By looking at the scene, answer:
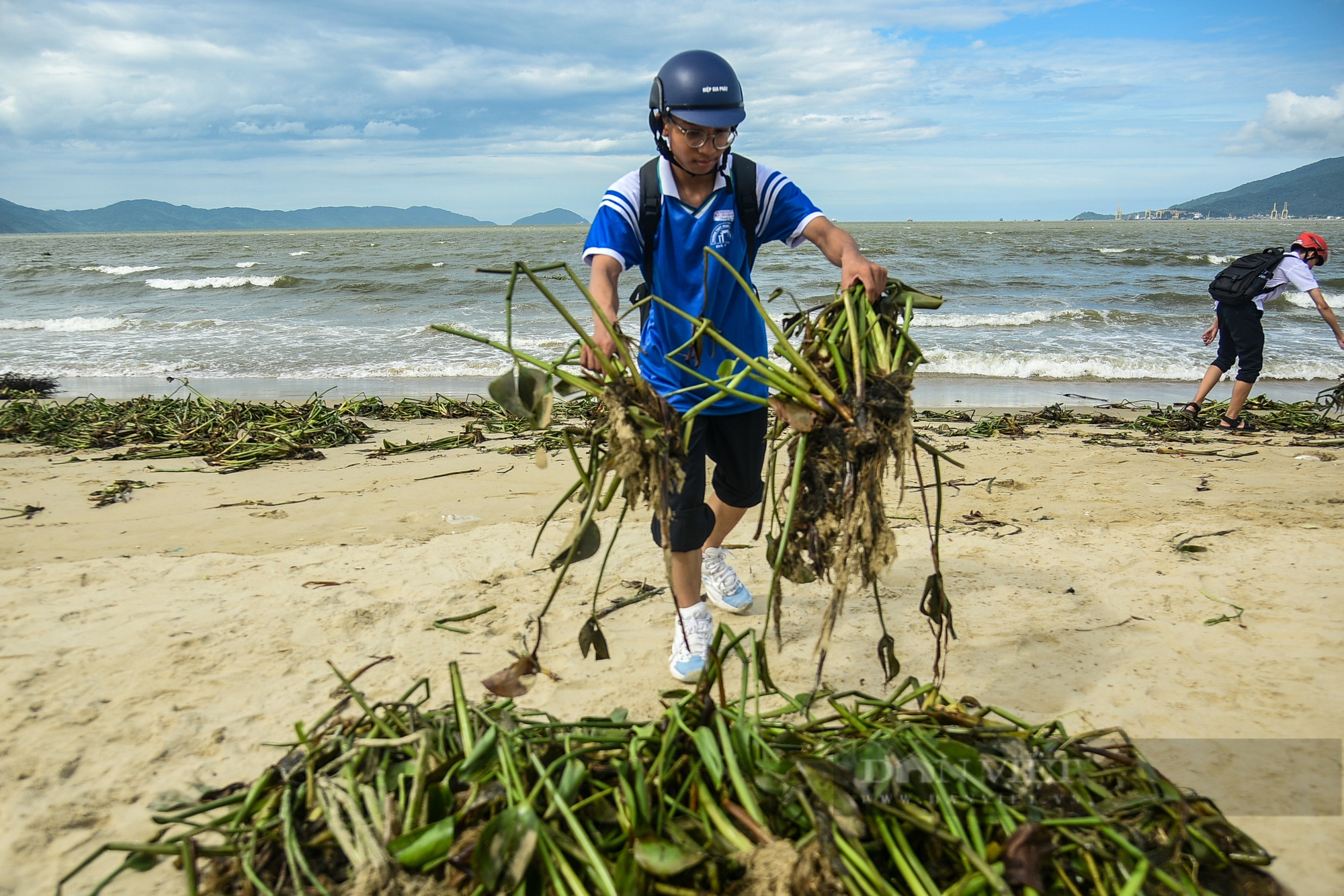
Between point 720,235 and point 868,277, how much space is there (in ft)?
2.39

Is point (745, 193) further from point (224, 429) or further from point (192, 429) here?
point (192, 429)

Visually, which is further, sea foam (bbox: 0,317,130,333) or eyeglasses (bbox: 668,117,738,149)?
sea foam (bbox: 0,317,130,333)

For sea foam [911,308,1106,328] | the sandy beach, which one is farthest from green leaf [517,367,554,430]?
sea foam [911,308,1106,328]

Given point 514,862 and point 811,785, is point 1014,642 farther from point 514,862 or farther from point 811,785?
point 514,862

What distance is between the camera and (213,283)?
23.8 metres

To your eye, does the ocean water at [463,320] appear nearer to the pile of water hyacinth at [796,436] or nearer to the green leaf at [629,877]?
the pile of water hyacinth at [796,436]

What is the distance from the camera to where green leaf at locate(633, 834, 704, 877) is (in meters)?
1.26

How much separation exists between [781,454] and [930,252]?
2737cm

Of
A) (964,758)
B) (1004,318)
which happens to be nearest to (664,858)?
(964,758)

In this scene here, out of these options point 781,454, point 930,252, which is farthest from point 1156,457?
point 930,252

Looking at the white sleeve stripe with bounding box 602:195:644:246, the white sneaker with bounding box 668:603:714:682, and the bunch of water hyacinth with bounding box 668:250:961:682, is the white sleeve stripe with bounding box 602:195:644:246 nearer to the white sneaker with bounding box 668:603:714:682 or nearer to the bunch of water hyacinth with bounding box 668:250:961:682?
the bunch of water hyacinth with bounding box 668:250:961:682

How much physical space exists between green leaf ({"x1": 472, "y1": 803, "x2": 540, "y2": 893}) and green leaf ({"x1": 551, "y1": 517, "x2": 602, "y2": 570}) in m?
0.56

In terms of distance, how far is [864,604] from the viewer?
10.7 feet

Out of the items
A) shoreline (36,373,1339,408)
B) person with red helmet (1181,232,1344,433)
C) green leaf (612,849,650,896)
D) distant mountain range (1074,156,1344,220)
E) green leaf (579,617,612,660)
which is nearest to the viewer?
green leaf (612,849,650,896)
